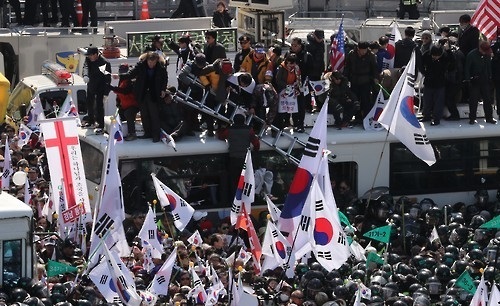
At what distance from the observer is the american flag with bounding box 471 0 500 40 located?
103 ft

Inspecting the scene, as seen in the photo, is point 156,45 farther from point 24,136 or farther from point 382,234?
point 382,234

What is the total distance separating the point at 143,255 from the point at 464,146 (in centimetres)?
619

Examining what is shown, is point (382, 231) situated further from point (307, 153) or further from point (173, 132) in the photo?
point (173, 132)

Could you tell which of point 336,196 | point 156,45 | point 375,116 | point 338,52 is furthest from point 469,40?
point 156,45

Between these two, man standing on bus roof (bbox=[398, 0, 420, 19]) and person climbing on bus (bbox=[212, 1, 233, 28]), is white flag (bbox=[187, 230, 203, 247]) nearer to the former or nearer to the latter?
person climbing on bus (bbox=[212, 1, 233, 28])

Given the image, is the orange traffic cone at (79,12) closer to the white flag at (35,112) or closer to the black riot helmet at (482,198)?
the white flag at (35,112)

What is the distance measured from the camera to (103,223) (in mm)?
25000

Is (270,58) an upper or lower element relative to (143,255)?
upper

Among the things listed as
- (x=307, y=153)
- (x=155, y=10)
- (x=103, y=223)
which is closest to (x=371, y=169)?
(x=307, y=153)

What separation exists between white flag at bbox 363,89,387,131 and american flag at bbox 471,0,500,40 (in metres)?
3.21

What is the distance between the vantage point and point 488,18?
103 feet

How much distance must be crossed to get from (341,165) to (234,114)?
6.42 ft

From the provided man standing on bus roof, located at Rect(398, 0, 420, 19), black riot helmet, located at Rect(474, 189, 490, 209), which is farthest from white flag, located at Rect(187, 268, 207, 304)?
man standing on bus roof, located at Rect(398, 0, 420, 19)

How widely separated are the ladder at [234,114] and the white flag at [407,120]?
1.60m
